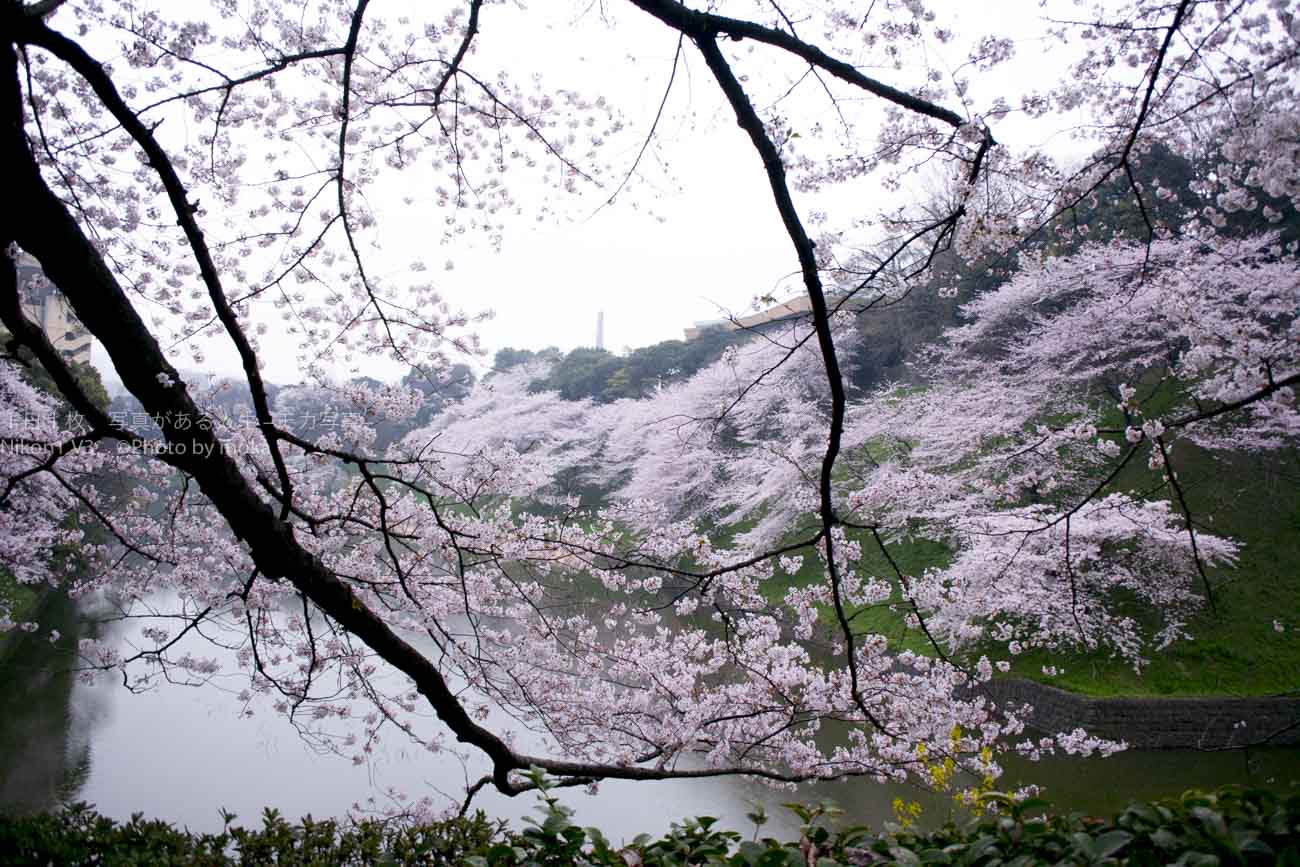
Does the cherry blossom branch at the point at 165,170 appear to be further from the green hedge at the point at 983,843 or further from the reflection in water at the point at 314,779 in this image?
the reflection in water at the point at 314,779

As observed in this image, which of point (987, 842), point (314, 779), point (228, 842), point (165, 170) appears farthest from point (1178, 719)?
point (165, 170)

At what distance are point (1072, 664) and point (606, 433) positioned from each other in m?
11.9

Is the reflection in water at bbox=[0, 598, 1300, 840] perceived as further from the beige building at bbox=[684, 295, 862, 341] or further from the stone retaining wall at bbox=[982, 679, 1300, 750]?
the beige building at bbox=[684, 295, 862, 341]

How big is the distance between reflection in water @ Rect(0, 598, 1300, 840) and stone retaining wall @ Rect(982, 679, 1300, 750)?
0.51ft

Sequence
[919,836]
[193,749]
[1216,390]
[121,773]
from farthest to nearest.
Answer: [193,749] → [121,773] → [1216,390] → [919,836]

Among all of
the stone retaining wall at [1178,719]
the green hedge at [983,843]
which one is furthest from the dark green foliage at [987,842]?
the stone retaining wall at [1178,719]

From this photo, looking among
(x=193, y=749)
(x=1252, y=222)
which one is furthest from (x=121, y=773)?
(x=1252, y=222)

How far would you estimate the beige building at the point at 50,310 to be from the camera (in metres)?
3.56

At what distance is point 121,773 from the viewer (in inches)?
256

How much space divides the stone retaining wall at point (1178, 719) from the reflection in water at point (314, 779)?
0.16 m

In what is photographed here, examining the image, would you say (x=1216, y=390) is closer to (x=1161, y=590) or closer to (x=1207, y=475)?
(x=1161, y=590)

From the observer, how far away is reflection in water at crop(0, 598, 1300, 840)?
5633mm

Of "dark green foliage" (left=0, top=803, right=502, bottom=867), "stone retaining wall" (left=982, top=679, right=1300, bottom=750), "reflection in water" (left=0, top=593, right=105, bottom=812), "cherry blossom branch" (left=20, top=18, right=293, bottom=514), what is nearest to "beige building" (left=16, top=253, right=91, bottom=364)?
"cherry blossom branch" (left=20, top=18, right=293, bottom=514)

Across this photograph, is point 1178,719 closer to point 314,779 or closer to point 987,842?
point 987,842
